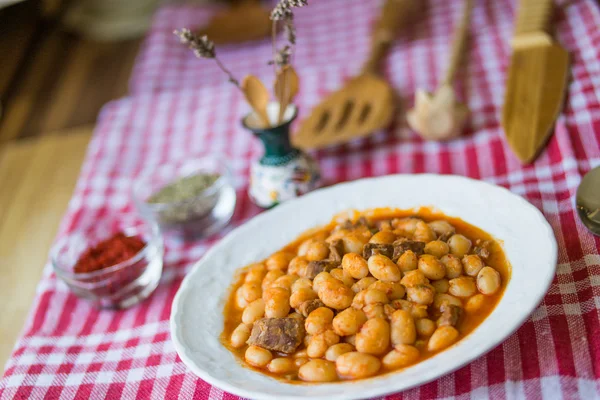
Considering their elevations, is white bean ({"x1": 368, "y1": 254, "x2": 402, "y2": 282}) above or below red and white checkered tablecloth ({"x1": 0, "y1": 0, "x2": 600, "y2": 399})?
above

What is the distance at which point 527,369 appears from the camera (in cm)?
102

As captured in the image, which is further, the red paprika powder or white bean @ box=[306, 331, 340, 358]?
the red paprika powder

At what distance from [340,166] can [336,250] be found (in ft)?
1.88

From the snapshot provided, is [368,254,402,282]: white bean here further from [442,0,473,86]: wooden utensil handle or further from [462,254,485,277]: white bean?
[442,0,473,86]: wooden utensil handle

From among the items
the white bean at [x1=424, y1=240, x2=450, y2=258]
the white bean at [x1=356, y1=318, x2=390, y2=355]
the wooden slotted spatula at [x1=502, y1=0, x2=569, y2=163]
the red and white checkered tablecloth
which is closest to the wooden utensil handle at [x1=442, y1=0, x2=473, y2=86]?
the red and white checkered tablecloth

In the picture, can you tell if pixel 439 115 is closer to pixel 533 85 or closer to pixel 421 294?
pixel 533 85

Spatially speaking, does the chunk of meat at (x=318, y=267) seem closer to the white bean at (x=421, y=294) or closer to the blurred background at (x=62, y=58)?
the white bean at (x=421, y=294)

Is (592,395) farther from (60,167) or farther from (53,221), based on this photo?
(60,167)

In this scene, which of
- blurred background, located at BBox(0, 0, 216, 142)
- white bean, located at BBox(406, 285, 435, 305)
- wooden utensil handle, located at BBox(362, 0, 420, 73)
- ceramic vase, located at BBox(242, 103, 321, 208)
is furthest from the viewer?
blurred background, located at BBox(0, 0, 216, 142)

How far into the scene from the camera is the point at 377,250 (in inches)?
44.9

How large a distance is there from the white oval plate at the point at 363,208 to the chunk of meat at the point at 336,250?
17 cm

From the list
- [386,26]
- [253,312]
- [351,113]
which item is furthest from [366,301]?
[386,26]

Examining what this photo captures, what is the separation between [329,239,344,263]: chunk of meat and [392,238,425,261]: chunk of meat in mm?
112

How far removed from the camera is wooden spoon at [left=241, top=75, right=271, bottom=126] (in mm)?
1439
